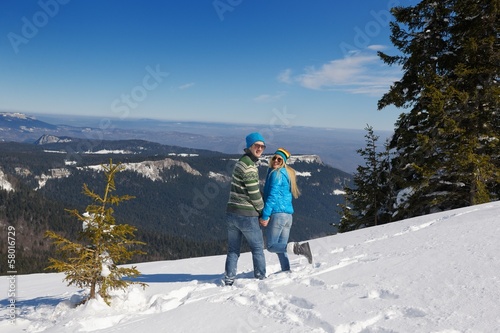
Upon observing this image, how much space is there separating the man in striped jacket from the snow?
493mm

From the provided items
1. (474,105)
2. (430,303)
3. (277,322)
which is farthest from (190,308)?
→ (474,105)

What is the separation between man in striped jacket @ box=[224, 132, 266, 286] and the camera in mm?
6115

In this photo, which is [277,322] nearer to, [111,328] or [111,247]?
[111,328]

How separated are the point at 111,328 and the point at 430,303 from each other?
4182 mm

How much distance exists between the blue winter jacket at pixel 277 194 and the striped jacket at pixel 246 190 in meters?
0.14

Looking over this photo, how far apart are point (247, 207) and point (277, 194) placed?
609 millimetres

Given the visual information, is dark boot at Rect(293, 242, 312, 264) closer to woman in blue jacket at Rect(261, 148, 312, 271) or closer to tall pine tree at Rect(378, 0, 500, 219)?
woman in blue jacket at Rect(261, 148, 312, 271)

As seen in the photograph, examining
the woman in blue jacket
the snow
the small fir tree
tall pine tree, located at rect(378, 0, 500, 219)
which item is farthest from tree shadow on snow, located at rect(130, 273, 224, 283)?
tall pine tree, located at rect(378, 0, 500, 219)

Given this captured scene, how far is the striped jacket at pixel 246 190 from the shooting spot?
6.12 meters

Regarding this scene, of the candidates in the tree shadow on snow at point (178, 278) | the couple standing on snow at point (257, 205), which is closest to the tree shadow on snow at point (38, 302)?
the tree shadow on snow at point (178, 278)

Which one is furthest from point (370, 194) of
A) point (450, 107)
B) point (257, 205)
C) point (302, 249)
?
point (257, 205)

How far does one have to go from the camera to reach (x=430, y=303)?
396cm

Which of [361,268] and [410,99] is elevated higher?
[410,99]

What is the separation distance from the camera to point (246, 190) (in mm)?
6246
